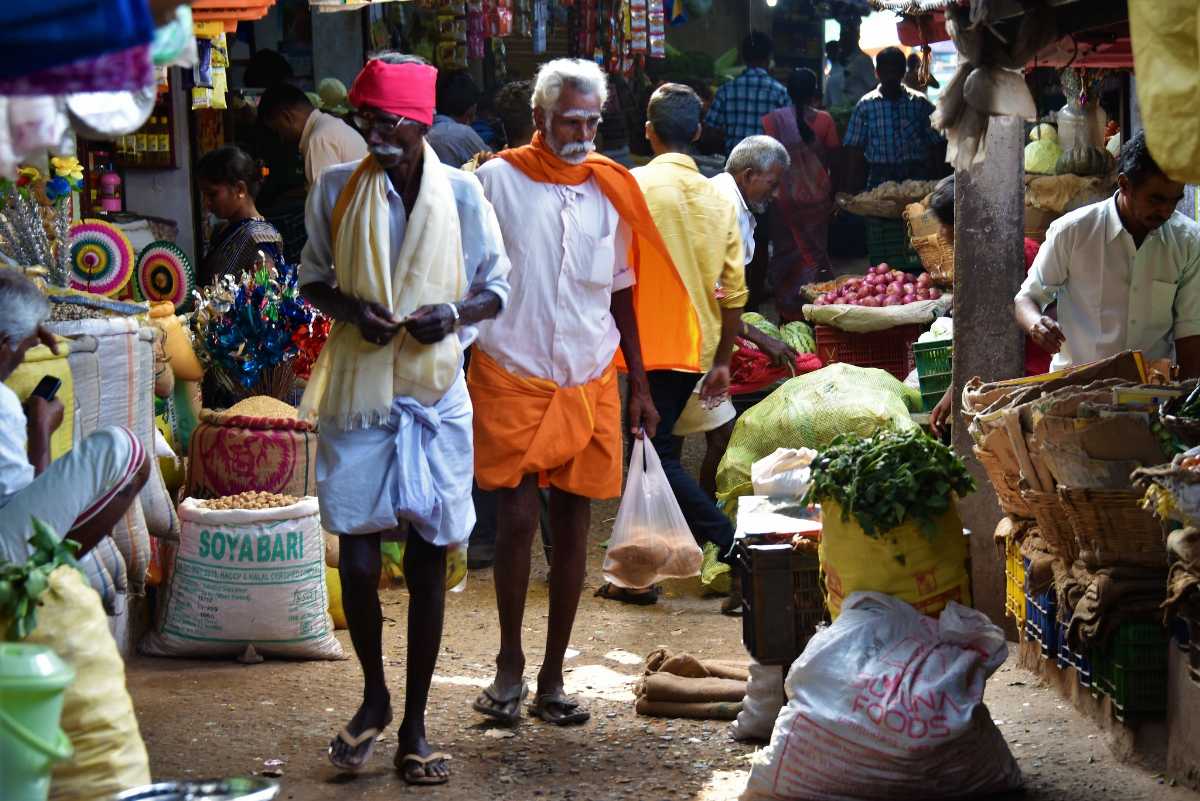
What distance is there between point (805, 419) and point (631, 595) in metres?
1.23

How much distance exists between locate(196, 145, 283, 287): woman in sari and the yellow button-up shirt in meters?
1.90

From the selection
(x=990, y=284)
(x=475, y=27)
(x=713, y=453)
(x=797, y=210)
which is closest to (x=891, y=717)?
(x=990, y=284)

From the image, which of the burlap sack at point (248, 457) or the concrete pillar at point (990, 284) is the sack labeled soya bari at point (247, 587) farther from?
the concrete pillar at point (990, 284)

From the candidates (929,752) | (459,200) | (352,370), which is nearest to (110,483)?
(352,370)

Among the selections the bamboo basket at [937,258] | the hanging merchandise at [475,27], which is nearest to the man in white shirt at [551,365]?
the bamboo basket at [937,258]

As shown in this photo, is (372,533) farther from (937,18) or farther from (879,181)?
(879,181)

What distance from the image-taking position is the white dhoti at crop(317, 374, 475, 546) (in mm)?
4852

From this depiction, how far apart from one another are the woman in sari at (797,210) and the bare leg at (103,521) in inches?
374

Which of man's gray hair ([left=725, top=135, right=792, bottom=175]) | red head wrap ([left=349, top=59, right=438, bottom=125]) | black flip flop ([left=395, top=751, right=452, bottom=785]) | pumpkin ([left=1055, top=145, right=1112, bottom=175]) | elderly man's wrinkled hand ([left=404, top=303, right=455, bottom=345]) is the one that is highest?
red head wrap ([left=349, top=59, right=438, bottom=125])

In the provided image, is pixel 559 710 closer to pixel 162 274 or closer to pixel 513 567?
pixel 513 567

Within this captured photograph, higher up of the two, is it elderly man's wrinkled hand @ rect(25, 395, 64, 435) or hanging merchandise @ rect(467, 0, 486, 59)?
hanging merchandise @ rect(467, 0, 486, 59)

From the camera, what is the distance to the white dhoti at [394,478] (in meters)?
4.85

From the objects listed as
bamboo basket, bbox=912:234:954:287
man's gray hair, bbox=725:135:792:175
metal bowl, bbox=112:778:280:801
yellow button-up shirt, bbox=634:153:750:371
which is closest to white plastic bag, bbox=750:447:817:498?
yellow button-up shirt, bbox=634:153:750:371

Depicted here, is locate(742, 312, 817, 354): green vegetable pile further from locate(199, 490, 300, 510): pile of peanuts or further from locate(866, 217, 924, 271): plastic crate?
locate(199, 490, 300, 510): pile of peanuts
